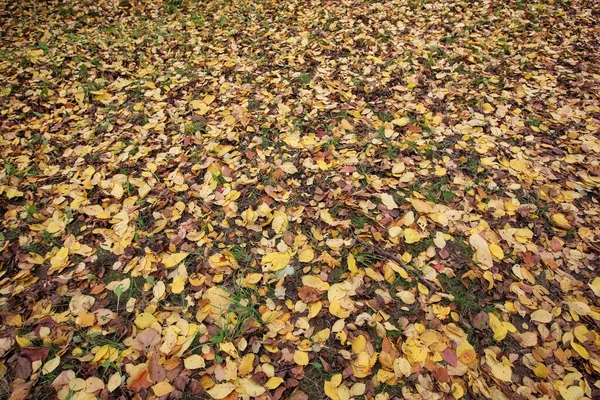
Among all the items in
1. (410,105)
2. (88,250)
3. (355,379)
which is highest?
(410,105)

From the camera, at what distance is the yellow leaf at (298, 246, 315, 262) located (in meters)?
2.11

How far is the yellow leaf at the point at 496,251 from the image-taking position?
208 centimetres

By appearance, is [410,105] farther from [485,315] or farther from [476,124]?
[485,315]

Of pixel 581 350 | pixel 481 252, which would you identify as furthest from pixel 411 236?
pixel 581 350

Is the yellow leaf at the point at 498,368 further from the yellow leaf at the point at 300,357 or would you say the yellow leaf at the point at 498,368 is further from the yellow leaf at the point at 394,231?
the yellow leaf at the point at 300,357

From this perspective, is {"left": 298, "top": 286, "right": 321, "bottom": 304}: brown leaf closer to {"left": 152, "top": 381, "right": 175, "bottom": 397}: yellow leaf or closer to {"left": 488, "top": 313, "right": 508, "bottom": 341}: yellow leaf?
{"left": 152, "top": 381, "right": 175, "bottom": 397}: yellow leaf

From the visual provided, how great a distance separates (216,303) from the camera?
1.96 meters

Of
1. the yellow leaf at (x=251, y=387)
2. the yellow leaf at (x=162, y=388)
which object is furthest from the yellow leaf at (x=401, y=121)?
the yellow leaf at (x=162, y=388)

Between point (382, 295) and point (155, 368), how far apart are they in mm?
1257

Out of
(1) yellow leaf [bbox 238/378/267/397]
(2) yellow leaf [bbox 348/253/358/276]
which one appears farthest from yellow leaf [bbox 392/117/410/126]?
(1) yellow leaf [bbox 238/378/267/397]

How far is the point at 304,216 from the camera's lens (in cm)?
237

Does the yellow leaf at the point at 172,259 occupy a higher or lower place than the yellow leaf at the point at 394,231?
lower

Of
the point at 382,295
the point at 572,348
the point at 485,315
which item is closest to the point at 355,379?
the point at 382,295

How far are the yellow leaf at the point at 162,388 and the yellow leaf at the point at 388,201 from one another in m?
1.67
